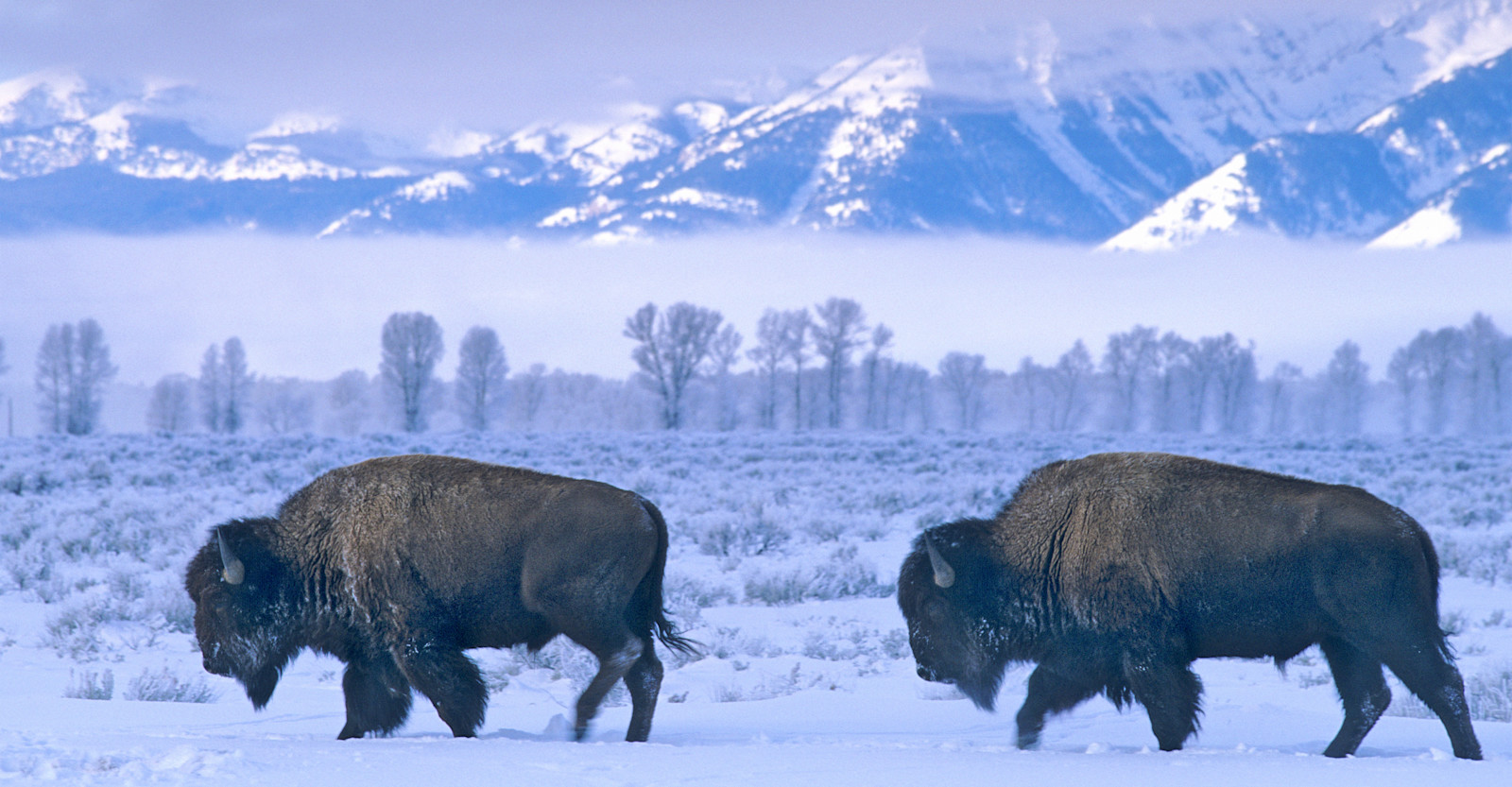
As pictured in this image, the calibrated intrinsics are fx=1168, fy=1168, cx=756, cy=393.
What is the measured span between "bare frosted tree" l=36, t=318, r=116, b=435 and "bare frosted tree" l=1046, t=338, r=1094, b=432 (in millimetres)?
85763

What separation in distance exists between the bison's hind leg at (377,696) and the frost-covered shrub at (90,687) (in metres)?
1.86

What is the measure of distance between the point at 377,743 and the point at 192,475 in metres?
17.7

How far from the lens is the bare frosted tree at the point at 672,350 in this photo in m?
77.9

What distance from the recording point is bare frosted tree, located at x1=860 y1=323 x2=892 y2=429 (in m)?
96.9

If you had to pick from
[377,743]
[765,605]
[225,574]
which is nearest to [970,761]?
[377,743]

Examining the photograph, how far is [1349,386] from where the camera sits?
122000 millimetres

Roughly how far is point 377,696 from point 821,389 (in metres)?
96.3

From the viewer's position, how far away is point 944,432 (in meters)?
46.1

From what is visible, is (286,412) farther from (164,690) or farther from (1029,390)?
(164,690)

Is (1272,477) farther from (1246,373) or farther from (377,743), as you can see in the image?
(1246,373)

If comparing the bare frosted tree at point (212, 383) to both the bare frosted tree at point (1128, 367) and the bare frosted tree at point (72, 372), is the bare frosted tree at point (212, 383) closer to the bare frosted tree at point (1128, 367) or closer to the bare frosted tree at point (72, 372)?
the bare frosted tree at point (72, 372)

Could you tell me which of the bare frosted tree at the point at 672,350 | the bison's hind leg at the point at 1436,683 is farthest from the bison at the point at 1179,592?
the bare frosted tree at the point at 672,350

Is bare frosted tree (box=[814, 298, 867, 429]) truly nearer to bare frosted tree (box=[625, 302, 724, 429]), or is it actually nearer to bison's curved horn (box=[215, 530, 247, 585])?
bare frosted tree (box=[625, 302, 724, 429])

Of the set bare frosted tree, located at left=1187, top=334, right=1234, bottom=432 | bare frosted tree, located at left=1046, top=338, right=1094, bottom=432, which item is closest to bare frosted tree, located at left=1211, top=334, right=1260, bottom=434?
bare frosted tree, located at left=1187, top=334, right=1234, bottom=432
